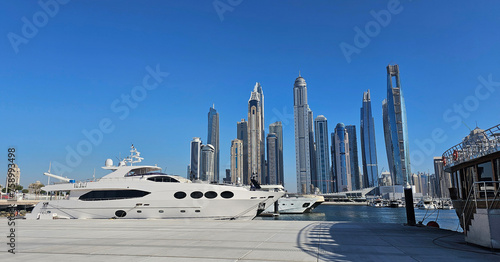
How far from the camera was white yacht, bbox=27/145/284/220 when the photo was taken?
26.6 metres

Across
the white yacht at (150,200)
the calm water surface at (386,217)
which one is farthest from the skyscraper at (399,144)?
the white yacht at (150,200)

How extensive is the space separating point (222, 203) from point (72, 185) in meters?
14.4

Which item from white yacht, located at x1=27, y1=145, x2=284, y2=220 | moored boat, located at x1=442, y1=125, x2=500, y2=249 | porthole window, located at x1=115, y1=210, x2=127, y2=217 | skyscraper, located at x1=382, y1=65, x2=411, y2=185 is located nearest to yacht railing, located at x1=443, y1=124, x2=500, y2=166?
moored boat, located at x1=442, y1=125, x2=500, y2=249

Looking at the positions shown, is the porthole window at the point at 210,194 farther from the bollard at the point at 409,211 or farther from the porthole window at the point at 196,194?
the bollard at the point at 409,211

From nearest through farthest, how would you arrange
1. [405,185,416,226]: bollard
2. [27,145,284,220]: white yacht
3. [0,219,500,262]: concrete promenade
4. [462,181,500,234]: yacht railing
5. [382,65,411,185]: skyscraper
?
[0,219,500,262]: concrete promenade < [462,181,500,234]: yacht railing < [405,185,416,226]: bollard < [27,145,284,220]: white yacht < [382,65,411,185]: skyscraper

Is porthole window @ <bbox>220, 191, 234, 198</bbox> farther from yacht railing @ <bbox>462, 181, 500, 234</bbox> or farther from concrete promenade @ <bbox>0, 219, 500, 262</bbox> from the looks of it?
yacht railing @ <bbox>462, 181, 500, 234</bbox>

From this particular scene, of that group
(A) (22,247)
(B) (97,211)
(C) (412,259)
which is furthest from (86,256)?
(B) (97,211)

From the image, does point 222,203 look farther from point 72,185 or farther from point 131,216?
point 72,185

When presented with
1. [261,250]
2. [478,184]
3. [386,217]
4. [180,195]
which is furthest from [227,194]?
[386,217]

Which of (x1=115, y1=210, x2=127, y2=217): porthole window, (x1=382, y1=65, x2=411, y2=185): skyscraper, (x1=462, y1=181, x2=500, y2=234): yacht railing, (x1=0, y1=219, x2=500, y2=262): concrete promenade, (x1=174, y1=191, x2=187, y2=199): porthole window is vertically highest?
(x1=382, y1=65, x2=411, y2=185): skyscraper

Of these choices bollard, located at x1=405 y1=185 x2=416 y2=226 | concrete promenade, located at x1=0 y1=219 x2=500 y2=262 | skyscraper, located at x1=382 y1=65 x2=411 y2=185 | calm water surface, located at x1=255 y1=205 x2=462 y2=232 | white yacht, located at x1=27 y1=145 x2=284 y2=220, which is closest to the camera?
concrete promenade, located at x1=0 y1=219 x2=500 y2=262

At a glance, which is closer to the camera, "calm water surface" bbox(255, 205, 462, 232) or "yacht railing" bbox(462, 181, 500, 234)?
"yacht railing" bbox(462, 181, 500, 234)

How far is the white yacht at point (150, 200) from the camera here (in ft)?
87.3

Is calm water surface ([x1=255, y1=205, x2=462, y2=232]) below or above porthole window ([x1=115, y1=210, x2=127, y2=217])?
below
